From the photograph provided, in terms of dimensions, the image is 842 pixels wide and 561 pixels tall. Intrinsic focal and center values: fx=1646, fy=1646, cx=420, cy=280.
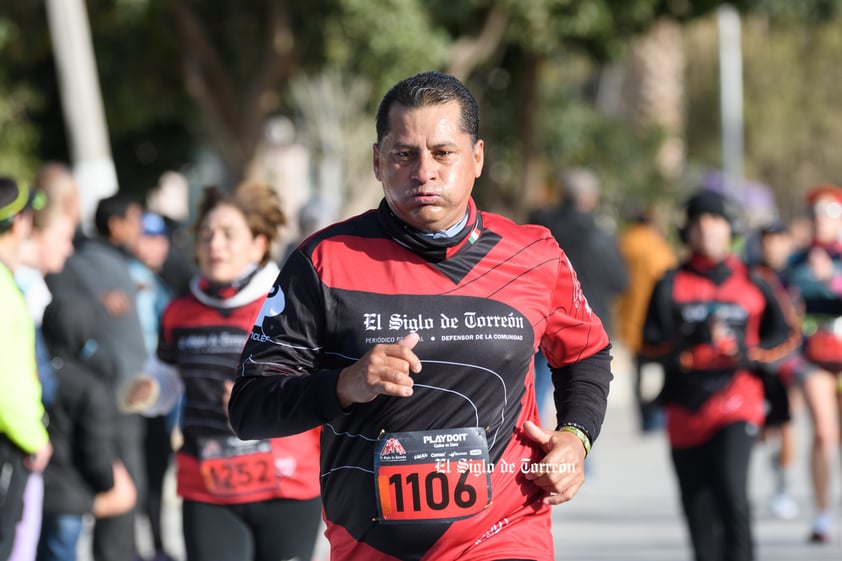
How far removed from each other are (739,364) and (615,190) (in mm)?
18263

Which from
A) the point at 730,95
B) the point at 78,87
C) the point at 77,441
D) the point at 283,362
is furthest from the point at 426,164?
the point at 730,95

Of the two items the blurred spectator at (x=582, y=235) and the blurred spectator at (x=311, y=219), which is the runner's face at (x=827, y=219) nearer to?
the blurred spectator at (x=582, y=235)

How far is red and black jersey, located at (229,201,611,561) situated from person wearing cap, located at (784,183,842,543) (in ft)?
20.9

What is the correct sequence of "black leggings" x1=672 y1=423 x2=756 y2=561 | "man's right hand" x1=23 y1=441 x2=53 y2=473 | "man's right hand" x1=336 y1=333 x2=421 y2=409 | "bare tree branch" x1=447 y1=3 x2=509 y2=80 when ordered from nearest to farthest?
"man's right hand" x1=336 y1=333 x2=421 y2=409 < "man's right hand" x1=23 y1=441 x2=53 y2=473 < "black leggings" x1=672 y1=423 x2=756 y2=561 < "bare tree branch" x1=447 y1=3 x2=509 y2=80

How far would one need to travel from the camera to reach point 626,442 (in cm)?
1584

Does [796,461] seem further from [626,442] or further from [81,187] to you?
[81,187]

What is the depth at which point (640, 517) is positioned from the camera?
11219 mm

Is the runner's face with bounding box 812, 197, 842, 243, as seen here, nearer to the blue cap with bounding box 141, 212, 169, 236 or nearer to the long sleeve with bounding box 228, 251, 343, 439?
the blue cap with bounding box 141, 212, 169, 236

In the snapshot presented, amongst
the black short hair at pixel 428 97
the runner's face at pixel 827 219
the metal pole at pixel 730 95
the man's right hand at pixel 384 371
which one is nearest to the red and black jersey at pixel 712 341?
the runner's face at pixel 827 219

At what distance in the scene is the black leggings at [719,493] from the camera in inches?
298

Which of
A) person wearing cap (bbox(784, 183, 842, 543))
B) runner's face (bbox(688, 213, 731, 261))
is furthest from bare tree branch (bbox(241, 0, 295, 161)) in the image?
runner's face (bbox(688, 213, 731, 261))

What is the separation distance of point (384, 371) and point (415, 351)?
1.22ft

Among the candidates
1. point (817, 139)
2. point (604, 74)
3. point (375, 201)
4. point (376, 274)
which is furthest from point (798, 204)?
point (376, 274)

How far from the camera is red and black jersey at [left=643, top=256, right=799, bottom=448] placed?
787cm
